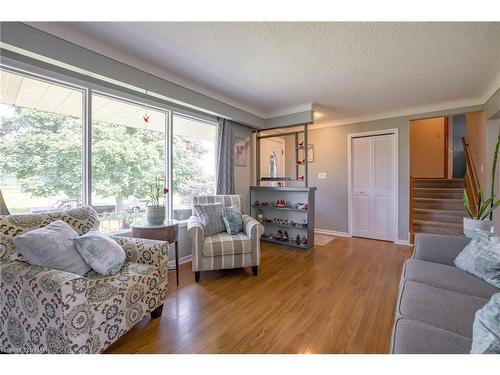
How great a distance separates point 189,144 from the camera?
10.9 ft

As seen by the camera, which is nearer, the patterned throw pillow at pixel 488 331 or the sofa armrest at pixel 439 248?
the patterned throw pillow at pixel 488 331

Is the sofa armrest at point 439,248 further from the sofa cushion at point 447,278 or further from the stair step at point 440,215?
the stair step at point 440,215

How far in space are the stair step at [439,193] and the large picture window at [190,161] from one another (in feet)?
15.3

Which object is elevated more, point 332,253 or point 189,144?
point 189,144

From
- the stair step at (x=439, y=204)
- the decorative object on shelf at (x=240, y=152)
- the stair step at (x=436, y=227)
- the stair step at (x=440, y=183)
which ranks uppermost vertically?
the decorative object on shelf at (x=240, y=152)

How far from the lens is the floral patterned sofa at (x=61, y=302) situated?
1168 millimetres

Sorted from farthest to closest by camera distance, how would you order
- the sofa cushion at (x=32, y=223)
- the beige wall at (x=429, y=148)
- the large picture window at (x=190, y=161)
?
the beige wall at (x=429, y=148) → the large picture window at (x=190, y=161) → the sofa cushion at (x=32, y=223)

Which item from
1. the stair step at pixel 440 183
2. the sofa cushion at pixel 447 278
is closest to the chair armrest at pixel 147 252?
Answer: the sofa cushion at pixel 447 278

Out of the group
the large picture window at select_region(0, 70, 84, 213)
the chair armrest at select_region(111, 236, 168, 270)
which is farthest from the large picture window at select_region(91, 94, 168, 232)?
the chair armrest at select_region(111, 236, 168, 270)

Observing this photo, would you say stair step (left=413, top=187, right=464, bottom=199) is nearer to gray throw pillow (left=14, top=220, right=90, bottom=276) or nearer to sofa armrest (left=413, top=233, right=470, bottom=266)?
sofa armrest (left=413, top=233, right=470, bottom=266)

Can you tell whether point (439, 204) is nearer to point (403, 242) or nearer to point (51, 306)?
point (403, 242)
